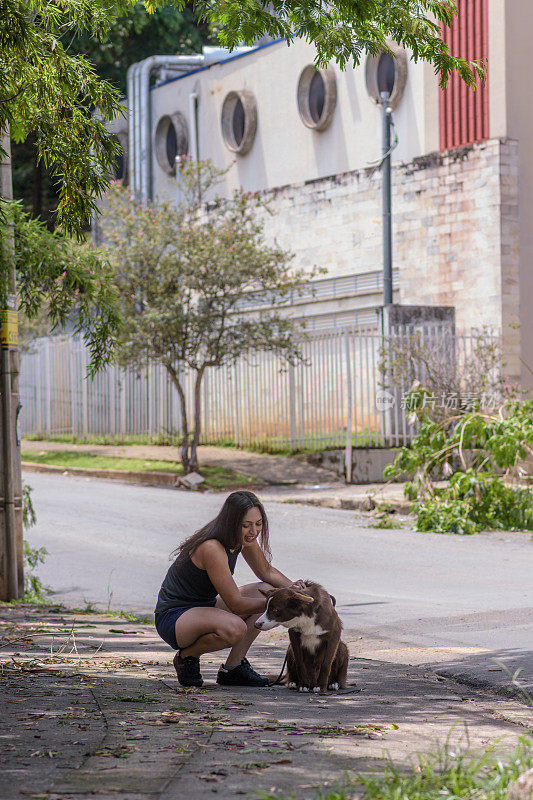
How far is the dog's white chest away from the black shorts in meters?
0.67

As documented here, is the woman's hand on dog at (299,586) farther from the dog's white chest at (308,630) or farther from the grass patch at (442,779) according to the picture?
the grass patch at (442,779)

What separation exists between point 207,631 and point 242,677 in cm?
39

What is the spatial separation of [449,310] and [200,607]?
16.6m

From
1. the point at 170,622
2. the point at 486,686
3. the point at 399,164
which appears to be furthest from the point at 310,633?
the point at 399,164

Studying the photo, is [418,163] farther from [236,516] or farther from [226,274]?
[236,516]

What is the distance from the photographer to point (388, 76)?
82.1 ft

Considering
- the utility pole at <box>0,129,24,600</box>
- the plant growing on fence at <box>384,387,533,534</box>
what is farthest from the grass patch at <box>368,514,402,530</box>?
the utility pole at <box>0,129,24,600</box>

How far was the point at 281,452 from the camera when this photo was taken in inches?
851

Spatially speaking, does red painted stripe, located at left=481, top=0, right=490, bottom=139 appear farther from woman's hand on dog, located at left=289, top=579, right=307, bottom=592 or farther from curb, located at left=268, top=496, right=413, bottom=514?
woman's hand on dog, located at left=289, top=579, right=307, bottom=592

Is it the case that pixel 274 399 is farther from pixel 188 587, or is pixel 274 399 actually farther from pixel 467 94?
pixel 188 587

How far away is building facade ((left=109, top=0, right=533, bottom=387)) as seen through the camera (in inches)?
873

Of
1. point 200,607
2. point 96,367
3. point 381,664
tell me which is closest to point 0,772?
point 200,607

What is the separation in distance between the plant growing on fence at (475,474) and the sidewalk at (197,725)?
24.5ft

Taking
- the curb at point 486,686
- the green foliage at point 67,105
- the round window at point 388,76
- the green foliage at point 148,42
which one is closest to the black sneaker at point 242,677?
the curb at point 486,686
